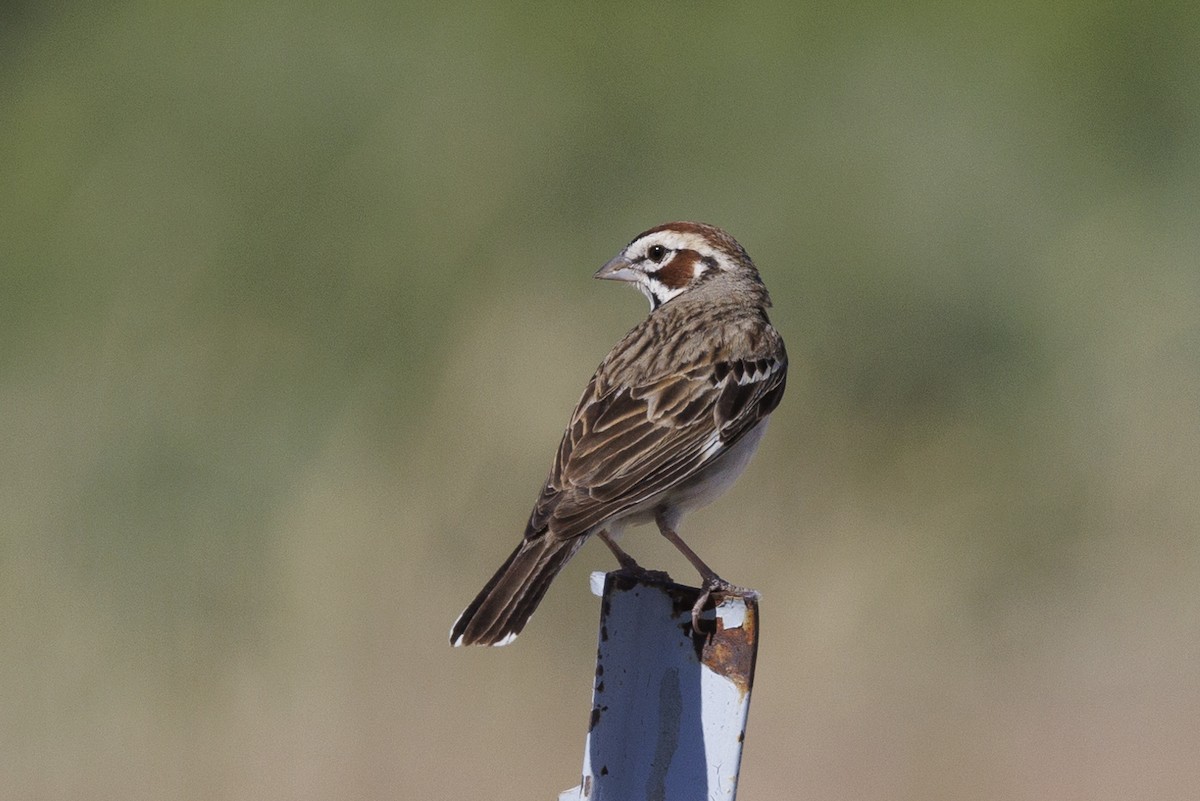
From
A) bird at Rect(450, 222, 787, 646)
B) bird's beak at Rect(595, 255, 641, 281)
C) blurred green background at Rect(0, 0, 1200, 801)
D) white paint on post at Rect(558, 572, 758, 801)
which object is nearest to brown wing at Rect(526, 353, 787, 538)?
bird at Rect(450, 222, 787, 646)

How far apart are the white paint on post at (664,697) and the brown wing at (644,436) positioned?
1147 mm

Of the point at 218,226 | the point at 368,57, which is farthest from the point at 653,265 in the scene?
the point at 368,57

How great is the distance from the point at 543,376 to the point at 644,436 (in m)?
3.30

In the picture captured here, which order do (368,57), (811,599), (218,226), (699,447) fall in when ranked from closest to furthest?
(699,447) → (811,599) → (218,226) → (368,57)

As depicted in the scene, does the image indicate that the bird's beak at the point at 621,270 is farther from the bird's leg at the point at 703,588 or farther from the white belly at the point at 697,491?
the bird's leg at the point at 703,588

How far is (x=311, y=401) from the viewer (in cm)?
870

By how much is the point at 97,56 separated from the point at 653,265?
6499mm

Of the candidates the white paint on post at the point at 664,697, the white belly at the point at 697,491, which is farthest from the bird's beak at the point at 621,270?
the white paint on post at the point at 664,697

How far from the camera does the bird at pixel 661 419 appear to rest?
185 inches

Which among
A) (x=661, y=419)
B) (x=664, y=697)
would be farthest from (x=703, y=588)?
(x=661, y=419)

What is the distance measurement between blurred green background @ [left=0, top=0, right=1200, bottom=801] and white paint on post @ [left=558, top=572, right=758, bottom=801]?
3.77 meters

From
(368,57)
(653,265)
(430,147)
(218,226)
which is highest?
(368,57)

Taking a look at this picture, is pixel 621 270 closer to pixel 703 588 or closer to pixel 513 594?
pixel 513 594

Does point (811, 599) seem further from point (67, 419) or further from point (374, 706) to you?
point (67, 419)
